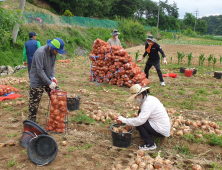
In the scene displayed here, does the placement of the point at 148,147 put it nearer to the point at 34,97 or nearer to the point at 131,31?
the point at 34,97

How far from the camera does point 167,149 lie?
11.7ft

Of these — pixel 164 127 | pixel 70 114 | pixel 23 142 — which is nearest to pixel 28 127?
pixel 23 142

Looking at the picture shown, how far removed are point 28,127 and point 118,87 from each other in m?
4.93

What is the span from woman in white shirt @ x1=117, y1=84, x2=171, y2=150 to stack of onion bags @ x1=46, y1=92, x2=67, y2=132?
1.20 meters

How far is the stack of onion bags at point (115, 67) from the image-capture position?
299 inches

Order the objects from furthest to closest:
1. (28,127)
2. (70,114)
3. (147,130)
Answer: (70,114) < (147,130) < (28,127)

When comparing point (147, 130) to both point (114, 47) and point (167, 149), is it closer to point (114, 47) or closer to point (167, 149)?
point (167, 149)

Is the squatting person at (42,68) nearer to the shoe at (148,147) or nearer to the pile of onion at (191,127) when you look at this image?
the shoe at (148,147)

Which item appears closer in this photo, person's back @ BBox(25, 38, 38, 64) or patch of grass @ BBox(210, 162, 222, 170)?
patch of grass @ BBox(210, 162, 222, 170)

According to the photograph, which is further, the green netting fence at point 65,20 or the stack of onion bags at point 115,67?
the green netting fence at point 65,20

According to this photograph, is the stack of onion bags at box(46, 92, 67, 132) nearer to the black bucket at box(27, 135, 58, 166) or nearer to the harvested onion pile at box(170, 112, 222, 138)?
the black bucket at box(27, 135, 58, 166)

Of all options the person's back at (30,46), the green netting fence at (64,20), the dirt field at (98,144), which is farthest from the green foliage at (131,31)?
the dirt field at (98,144)

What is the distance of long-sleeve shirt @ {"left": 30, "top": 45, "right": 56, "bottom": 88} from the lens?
363 cm

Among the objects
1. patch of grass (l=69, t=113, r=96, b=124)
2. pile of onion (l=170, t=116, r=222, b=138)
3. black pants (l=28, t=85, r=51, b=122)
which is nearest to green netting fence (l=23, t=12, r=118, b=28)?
patch of grass (l=69, t=113, r=96, b=124)
